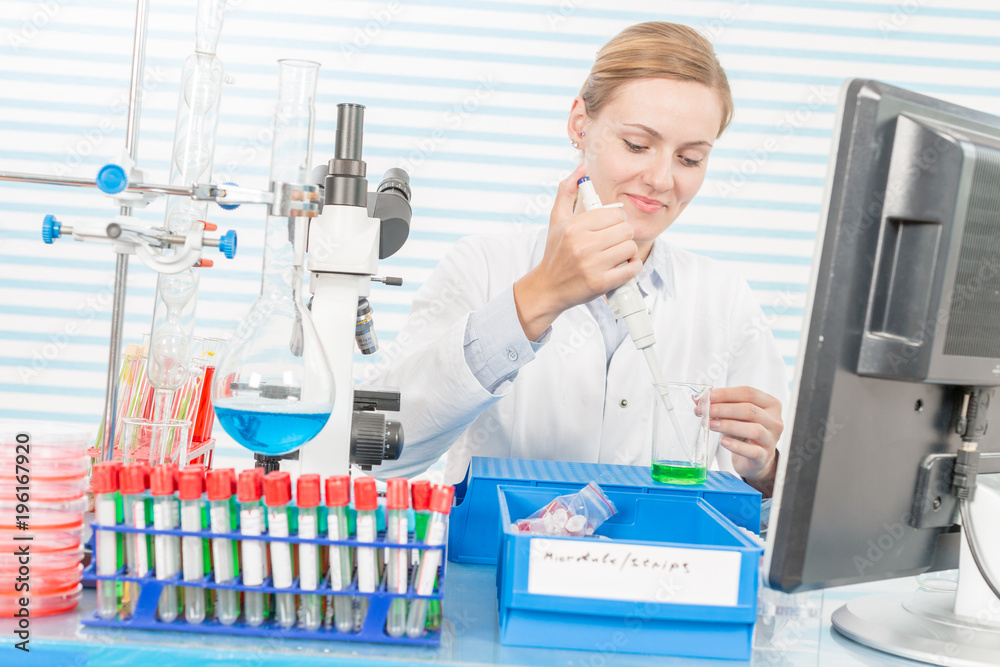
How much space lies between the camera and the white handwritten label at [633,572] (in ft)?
2.46

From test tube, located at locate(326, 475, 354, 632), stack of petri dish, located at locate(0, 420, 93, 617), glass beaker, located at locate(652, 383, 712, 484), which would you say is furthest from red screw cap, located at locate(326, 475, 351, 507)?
glass beaker, located at locate(652, 383, 712, 484)

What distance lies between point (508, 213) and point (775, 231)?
3.17 feet

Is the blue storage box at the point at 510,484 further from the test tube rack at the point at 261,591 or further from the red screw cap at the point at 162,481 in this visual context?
the red screw cap at the point at 162,481

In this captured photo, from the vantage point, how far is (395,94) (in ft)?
8.98

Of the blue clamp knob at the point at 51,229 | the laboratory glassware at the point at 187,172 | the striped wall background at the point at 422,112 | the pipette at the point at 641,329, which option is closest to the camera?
the blue clamp knob at the point at 51,229

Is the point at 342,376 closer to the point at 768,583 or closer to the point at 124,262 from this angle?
the point at 124,262

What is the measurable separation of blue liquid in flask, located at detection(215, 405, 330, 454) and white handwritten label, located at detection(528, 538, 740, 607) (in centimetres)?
26

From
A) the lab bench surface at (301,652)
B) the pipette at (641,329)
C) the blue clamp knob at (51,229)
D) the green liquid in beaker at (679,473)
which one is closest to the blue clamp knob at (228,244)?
the blue clamp knob at (51,229)

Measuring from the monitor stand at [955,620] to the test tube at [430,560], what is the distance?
18.5 inches

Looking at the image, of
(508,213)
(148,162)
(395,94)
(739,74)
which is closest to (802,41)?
(739,74)

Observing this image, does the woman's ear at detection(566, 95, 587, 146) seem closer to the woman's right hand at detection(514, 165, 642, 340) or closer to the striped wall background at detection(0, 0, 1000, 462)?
the woman's right hand at detection(514, 165, 642, 340)

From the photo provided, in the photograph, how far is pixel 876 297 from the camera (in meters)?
0.75

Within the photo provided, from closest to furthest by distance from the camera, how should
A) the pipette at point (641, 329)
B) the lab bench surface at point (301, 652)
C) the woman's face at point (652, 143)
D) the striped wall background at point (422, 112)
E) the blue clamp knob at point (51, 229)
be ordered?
1. the lab bench surface at point (301, 652)
2. the blue clamp knob at point (51, 229)
3. the pipette at point (641, 329)
4. the woman's face at point (652, 143)
5. the striped wall background at point (422, 112)

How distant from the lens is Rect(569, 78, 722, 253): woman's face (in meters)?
1.61
